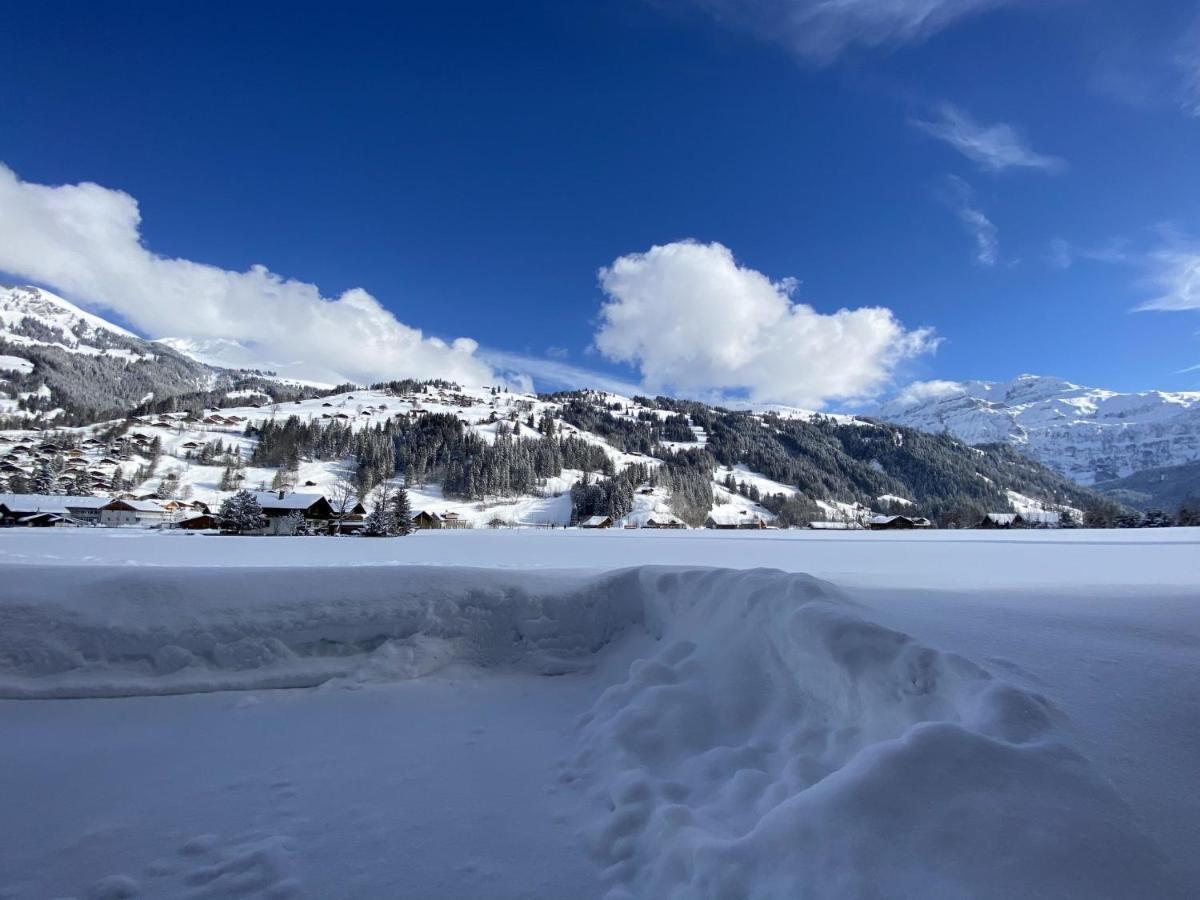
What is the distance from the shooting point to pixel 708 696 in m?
5.04

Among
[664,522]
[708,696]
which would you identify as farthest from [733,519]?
[708,696]

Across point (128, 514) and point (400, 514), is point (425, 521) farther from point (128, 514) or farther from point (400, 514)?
point (128, 514)

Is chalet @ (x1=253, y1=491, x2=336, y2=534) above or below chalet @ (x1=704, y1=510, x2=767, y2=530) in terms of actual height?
above

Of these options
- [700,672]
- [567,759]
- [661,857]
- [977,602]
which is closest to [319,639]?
[567,759]

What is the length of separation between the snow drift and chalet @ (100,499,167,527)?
282ft

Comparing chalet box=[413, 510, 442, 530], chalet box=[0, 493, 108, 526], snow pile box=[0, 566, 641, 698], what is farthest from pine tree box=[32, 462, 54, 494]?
snow pile box=[0, 566, 641, 698]

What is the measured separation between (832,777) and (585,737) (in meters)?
2.76

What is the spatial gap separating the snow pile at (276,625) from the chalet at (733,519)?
121320mm

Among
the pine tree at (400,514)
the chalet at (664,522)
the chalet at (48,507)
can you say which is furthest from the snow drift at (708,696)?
the chalet at (664,522)

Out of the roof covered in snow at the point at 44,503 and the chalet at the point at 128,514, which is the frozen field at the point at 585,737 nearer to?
the roof covered in snow at the point at 44,503

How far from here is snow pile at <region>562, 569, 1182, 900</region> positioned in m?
2.26

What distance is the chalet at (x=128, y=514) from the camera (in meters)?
70.2

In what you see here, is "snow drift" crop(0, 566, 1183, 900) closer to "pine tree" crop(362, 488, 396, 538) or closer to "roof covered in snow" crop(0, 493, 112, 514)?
"pine tree" crop(362, 488, 396, 538)

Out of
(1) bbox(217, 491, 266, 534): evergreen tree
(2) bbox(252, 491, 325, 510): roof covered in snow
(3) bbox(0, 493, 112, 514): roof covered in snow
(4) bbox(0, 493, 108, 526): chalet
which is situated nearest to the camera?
(1) bbox(217, 491, 266, 534): evergreen tree
